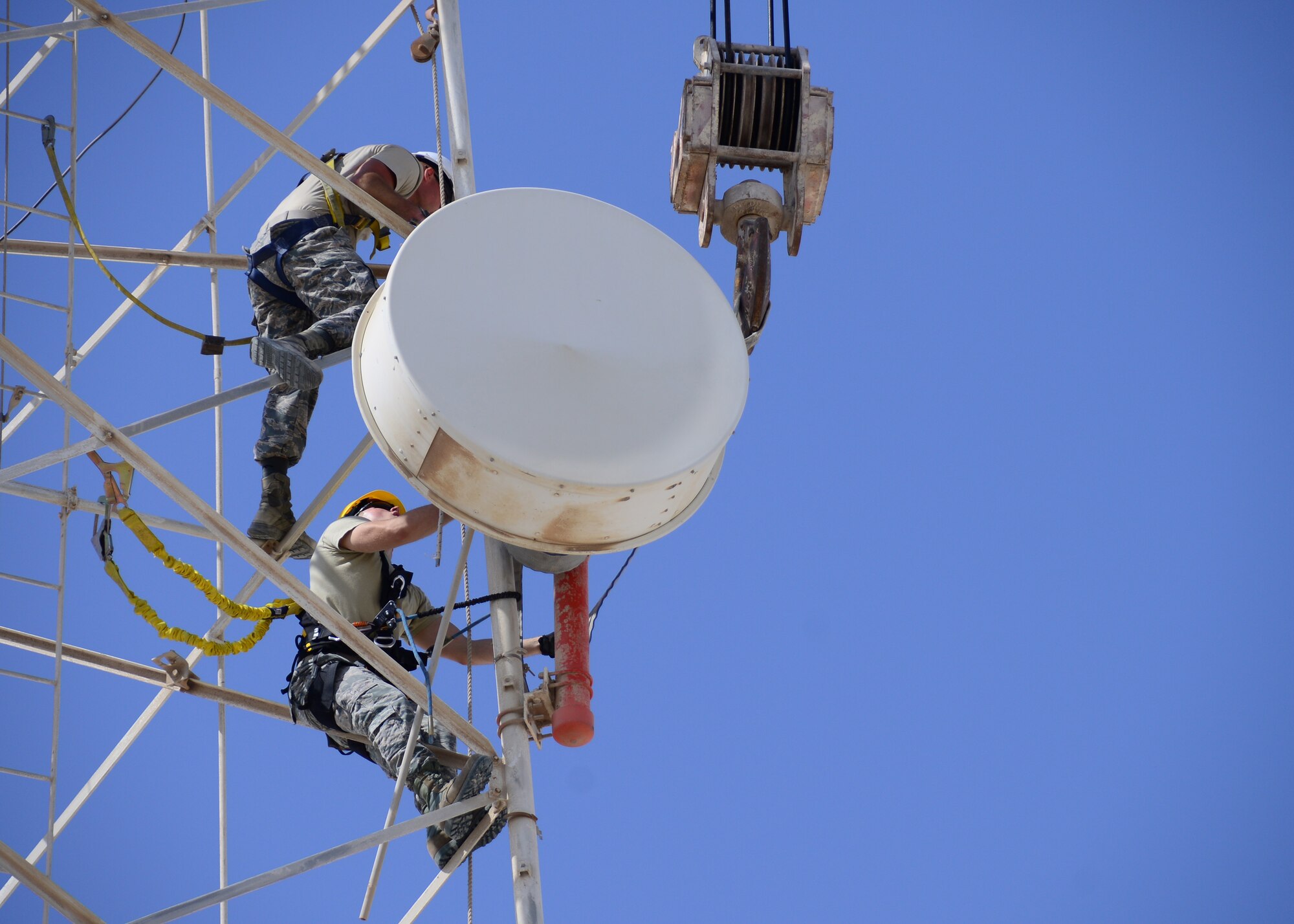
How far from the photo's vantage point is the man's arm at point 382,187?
36.1 ft

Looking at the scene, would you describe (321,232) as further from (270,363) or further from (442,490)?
(442,490)

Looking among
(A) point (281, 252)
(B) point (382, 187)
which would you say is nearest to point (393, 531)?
(A) point (281, 252)

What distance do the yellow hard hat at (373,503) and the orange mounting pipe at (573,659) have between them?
2.01m

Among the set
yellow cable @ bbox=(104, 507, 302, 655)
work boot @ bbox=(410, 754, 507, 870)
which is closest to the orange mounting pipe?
work boot @ bbox=(410, 754, 507, 870)

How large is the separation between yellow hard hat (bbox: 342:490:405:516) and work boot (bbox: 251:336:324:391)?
124cm

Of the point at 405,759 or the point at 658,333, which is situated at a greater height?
the point at 658,333

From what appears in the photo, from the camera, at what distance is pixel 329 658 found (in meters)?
9.87

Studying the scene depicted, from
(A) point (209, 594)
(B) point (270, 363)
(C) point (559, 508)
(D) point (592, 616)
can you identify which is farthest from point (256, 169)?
(C) point (559, 508)

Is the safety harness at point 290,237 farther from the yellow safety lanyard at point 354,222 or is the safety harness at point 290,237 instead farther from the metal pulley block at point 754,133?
the metal pulley block at point 754,133

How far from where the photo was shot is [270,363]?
32.2 ft

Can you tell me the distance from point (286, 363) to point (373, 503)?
146cm

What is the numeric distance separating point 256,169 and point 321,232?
4.54 feet

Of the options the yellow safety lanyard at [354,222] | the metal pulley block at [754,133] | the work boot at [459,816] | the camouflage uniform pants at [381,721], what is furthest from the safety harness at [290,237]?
the work boot at [459,816]

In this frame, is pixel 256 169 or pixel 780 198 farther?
pixel 256 169
